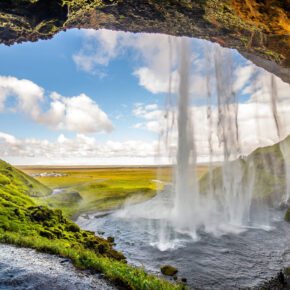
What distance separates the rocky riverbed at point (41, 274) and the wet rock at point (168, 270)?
8501mm

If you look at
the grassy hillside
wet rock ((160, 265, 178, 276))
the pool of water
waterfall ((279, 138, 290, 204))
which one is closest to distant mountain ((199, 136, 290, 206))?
waterfall ((279, 138, 290, 204))

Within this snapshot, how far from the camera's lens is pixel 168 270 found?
49.8ft

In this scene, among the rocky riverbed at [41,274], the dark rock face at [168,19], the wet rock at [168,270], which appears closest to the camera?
the rocky riverbed at [41,274]

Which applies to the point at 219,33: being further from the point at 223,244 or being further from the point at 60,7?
the point at 223,244

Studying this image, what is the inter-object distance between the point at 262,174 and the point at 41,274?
65380 millimetres

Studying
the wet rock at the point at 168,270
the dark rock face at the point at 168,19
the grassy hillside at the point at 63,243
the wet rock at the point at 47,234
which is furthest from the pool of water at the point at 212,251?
the dark rock face at the point at 168,19

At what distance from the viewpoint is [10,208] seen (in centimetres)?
1664

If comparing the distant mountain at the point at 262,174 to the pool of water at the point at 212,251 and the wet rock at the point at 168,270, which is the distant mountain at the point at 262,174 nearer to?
the pool of water at the point at 212,251

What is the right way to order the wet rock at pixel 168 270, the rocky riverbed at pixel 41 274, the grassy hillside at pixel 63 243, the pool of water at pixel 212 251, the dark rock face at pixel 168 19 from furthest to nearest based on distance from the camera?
the wet rock at pixel 168 270, the pool of water at pixel 212 251, the dark rock face at pixel 168 19, the grassy hillside at pixel 63 243, the rocky riverbed at pixel 41 274

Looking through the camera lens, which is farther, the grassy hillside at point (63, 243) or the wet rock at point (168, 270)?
the wet rock at point (168, 270)

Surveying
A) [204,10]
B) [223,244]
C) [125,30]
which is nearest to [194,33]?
[204,10]

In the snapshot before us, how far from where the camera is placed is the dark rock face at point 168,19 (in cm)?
1273

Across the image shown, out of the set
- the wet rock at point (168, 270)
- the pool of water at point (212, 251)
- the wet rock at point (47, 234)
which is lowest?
the pool of water at point (212, 251)

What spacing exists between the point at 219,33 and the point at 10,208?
24624 mm
